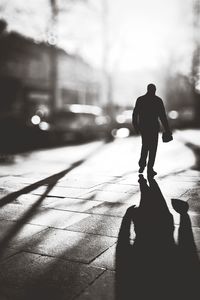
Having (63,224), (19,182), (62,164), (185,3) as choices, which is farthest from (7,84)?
(63,224)

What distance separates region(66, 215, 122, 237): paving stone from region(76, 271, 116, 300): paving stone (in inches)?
47.5

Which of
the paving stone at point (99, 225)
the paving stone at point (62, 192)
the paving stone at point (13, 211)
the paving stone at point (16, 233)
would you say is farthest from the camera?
the paving stone at point (62, 192)

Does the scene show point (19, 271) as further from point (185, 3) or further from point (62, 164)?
point (185, 3)

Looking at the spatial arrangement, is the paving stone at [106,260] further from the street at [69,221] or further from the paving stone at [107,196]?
the paving stone at [107,196]

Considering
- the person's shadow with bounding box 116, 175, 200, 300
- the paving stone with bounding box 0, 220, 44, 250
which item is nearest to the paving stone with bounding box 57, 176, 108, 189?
the person's shadow with bounding box 116, 175, 200, 300

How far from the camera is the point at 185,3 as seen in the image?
35812 millimetres

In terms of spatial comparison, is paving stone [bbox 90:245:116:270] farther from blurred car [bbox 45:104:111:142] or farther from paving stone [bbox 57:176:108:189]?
blurred car [bbox 45:104:111:142]

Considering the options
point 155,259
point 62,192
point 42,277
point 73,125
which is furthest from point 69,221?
point 73,125

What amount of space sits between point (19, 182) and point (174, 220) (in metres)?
4.15

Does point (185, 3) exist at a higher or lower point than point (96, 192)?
higher

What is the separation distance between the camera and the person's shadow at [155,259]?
3.29 m

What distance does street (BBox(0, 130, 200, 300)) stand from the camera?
3.47 meters

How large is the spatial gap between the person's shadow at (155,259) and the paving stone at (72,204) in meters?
0.70

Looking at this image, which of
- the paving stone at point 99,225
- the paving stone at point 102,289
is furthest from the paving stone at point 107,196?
the paving stone at point 102,289
